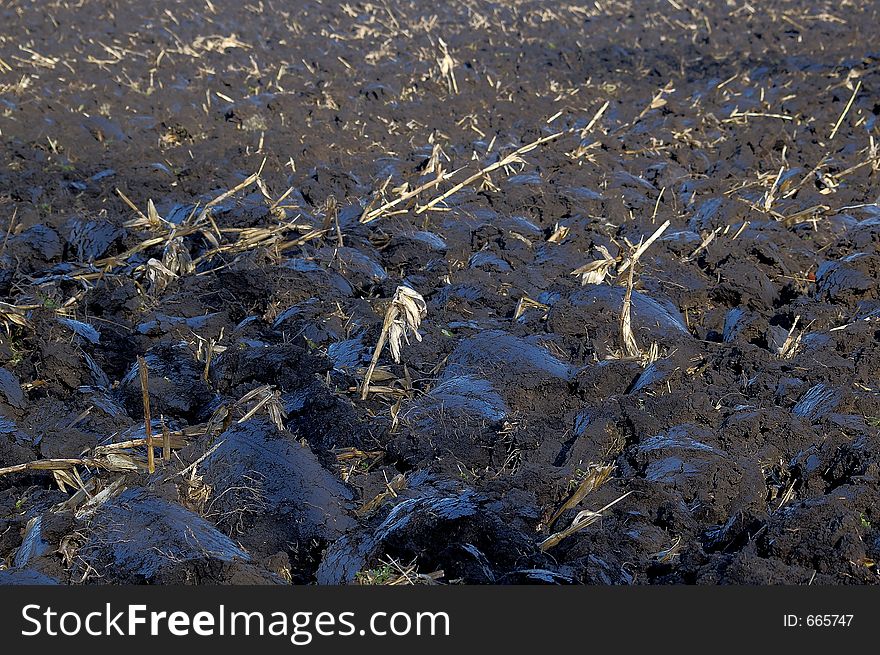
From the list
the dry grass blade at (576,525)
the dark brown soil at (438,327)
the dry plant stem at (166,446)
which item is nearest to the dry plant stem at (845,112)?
the dark brown soil at (438,327)

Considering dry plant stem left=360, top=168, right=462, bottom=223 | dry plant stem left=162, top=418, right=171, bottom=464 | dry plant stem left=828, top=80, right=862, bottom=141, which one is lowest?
dry plant stem left=828, top=80, right=862, bottom=141

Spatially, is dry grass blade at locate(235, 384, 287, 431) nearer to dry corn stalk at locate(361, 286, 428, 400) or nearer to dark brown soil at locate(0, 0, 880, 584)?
dark brown soil at locate(0, 0, 880, 584)

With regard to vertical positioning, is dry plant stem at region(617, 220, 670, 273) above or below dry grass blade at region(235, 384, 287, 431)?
below

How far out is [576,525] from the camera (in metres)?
2.59

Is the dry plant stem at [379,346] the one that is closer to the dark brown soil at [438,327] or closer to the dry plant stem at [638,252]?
the dark brown soil at [438,327]

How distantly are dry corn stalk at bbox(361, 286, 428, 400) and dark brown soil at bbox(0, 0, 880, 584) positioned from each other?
0.09 m

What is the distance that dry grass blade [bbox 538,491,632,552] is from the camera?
254cm

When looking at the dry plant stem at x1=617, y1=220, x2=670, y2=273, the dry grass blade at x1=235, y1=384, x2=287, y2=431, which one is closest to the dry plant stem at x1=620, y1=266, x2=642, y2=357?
the dry plant stem at x1=617, y1=220, x2=670, y2=273

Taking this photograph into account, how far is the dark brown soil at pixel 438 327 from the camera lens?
2566 mm

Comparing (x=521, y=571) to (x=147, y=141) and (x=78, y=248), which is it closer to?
(x=78, y=248)

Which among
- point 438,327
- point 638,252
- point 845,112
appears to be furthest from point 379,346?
point 845,112

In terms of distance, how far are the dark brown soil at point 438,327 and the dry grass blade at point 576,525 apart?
0.9 inches

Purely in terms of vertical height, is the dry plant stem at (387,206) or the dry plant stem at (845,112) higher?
the dry plant stem at (387,206)

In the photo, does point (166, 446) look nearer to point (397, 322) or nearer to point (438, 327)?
point (397, 322)
